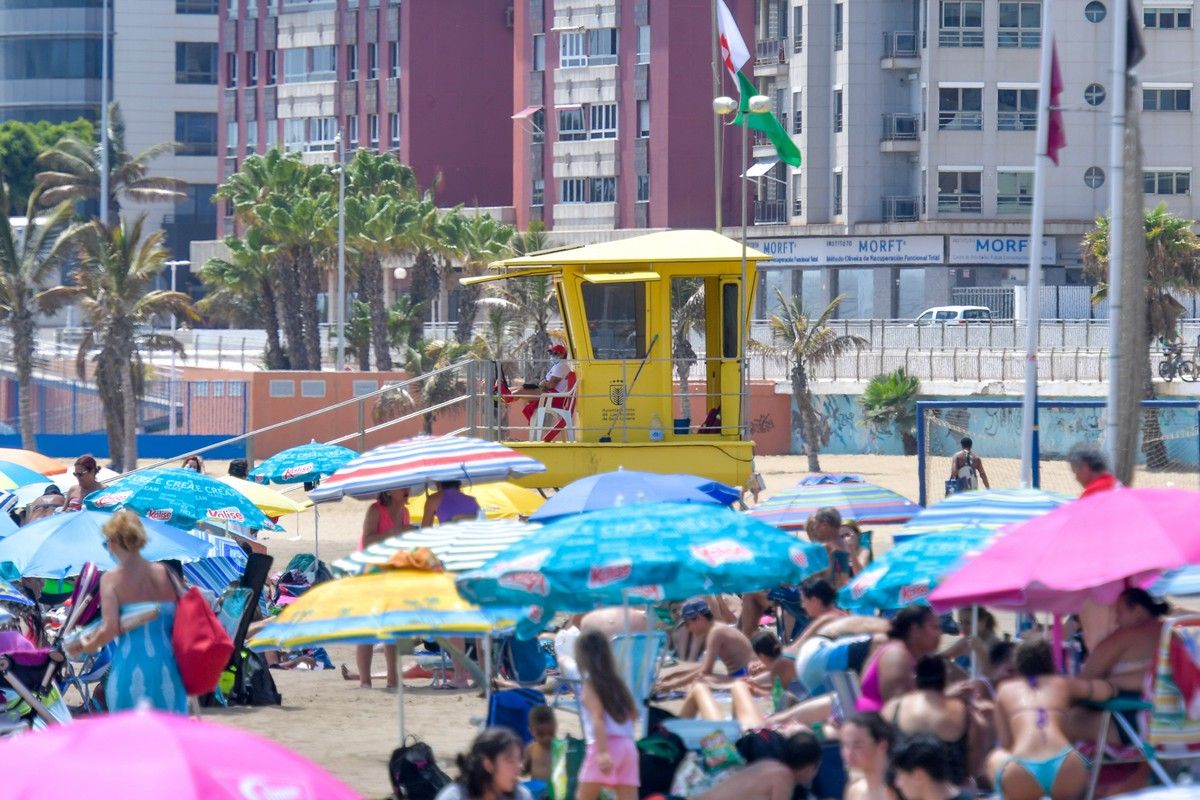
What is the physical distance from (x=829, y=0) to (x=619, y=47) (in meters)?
8.14

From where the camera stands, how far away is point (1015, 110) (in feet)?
196

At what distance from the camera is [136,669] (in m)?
8.78

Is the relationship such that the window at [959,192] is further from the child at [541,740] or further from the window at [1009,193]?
the child at [541,740]

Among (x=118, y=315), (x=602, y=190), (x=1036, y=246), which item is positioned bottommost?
(x=1036, y=246)

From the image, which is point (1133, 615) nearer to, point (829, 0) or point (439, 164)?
point (829, 0)

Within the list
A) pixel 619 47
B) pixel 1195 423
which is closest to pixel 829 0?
pixel 619 47

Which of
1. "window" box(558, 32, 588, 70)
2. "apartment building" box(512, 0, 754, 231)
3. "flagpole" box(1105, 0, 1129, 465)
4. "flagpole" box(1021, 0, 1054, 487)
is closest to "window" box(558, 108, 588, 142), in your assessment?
"apartment building" box(512, 0, 754, 231)

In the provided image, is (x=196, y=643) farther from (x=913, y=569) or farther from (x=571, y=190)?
(x=571, y=190)

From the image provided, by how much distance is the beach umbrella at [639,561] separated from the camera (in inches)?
341

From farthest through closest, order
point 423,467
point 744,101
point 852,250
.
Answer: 1. point 852,250
2. point 744,101
3. point 423,467

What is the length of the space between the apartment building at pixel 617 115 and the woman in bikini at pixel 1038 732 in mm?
54634

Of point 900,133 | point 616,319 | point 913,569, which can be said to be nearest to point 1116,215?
point 913,569

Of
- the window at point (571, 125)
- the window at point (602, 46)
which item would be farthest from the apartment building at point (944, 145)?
the window at point (571, 125)

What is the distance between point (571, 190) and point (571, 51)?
4917 millimetres
